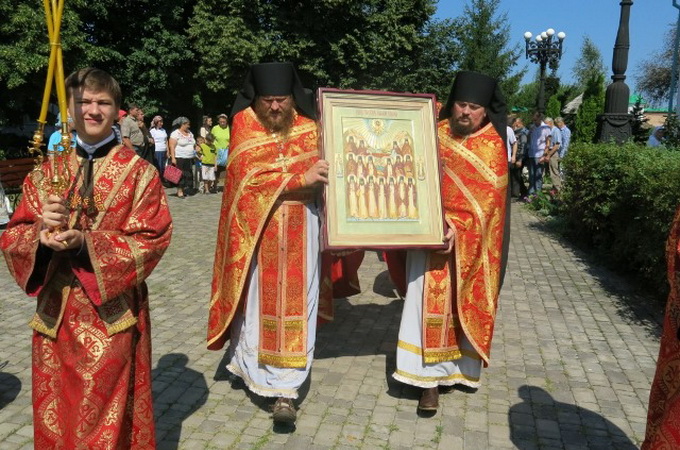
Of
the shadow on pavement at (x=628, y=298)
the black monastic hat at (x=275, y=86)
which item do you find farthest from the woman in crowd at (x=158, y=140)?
the black monastic hat at (x=275, y=86)

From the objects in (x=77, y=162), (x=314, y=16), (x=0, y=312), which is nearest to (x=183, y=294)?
(x=0, y=312)

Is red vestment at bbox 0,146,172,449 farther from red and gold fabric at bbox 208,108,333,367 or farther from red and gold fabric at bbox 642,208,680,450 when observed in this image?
red and gold fabric at bbox 642,208,680,450

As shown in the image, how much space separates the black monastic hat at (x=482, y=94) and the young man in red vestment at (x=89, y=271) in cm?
220

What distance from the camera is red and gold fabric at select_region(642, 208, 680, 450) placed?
248 centimetres

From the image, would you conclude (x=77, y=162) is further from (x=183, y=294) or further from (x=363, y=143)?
(x=183, y=294)

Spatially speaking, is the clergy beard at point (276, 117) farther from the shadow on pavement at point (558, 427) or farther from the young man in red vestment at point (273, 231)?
the shadow on pavement at point (558, 427)

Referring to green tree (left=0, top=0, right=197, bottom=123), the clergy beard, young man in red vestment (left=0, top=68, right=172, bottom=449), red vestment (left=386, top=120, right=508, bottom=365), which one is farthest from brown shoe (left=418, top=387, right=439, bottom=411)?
green tree (left=0, top=0, right=197, bottom=123)

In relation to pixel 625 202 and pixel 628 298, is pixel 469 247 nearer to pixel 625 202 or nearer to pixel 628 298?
pixel 628 298

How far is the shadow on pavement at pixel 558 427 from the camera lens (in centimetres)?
389

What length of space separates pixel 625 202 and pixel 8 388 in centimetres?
721

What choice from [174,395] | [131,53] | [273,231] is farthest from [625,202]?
[131,53]

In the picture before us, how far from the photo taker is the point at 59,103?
222 centimetres

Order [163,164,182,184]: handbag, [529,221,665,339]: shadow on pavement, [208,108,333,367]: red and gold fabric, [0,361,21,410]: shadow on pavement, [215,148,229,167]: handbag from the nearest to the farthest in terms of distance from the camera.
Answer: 1. [208,108,333,367]: red and gold fabric
2. [0,361,21,410]: shadow on pavement
3. [529,221,665,339]: shadow on pavement
4. [163,164,182,184]: handbag
5. [215,148,229,167]: handbag

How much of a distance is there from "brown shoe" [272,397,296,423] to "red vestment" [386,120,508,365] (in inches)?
37.6
